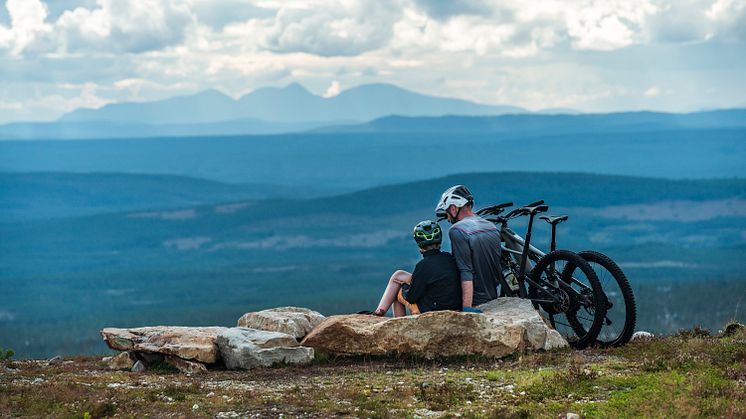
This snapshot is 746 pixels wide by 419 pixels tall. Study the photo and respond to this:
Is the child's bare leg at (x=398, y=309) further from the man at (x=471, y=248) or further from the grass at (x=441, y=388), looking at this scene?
the grass at (x=441, y=388)

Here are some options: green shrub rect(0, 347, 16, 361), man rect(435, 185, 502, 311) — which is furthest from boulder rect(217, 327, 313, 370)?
green shrub rect(0, 347, 16, 361)

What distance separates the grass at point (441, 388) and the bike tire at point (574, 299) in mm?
539

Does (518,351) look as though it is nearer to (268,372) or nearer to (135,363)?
(268,372)

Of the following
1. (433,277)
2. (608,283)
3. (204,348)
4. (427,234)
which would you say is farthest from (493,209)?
(204,348)

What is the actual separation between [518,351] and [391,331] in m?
1.94

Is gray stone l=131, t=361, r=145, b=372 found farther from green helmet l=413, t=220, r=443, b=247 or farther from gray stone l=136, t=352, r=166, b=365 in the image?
green helmet l=413, t=220, r=443, b=247

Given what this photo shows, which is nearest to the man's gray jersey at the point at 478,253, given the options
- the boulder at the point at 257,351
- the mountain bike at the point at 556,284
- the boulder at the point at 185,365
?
the mountain bike at the point at 556,284

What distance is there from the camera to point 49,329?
191 m

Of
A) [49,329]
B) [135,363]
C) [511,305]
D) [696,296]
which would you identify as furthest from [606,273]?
[49,329]

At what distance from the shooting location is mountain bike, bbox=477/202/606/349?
1567 cm

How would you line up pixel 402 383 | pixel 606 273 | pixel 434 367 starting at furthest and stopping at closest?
pixel 606 273 < pixel 434 367 < pixel 402 383

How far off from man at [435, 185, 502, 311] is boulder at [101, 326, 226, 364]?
4093mm

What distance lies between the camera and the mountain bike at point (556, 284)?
51.4ft

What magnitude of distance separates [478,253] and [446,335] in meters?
1.79
